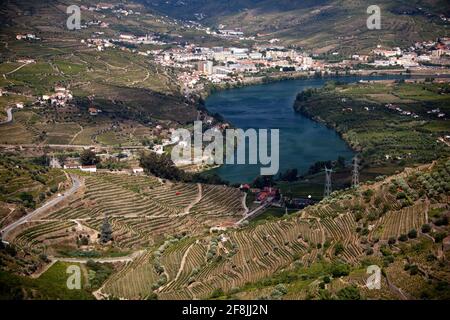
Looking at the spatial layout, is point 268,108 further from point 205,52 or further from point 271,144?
point 205,52

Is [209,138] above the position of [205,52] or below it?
below

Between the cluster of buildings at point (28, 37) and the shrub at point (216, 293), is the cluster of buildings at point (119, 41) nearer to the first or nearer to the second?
the cluster of buildings at point (28, 37)

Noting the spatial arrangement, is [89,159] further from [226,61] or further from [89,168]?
[226,61]

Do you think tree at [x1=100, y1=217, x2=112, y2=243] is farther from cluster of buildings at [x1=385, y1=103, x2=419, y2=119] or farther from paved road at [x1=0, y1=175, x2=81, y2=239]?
cluster of buildings at [x1=385, y1=103, x2=419, y2=119]

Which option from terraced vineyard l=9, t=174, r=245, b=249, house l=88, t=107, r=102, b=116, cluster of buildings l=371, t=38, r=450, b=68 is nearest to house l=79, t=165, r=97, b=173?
terraced vineyard l=9, t=174, r=245, b=249

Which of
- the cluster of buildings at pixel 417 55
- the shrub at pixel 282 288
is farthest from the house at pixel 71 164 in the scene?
the cluster of buildings at pixel 417 55

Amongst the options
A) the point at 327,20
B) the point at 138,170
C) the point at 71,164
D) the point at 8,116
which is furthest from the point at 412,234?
the point at 327,20
